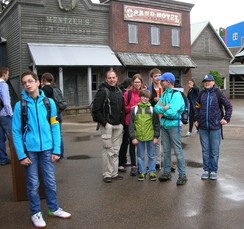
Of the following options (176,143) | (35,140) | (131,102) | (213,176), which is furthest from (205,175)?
(35,140)

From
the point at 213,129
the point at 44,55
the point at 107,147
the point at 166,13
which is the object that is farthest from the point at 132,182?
the point at 166,13

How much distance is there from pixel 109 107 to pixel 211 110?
172 cm

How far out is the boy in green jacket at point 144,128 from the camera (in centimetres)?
589

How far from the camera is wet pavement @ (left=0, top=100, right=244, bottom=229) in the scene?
4.14 meters

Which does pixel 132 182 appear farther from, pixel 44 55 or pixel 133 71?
pixel 133 71

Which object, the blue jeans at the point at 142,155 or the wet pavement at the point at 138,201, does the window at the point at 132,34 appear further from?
the blue jeans at the point at 142,155

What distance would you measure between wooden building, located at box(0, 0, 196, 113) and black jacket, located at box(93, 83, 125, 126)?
1365 cm

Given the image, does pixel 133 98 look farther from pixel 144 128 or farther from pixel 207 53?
pixel 207 53

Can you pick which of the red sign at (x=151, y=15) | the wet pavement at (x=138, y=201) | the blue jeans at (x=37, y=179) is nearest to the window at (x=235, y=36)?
the red sign at (x=151, y=15)

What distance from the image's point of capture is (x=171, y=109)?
18.3 ft

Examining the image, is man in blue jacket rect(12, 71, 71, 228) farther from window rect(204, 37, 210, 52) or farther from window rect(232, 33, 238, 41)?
window rect(232, 33, 238, 41)

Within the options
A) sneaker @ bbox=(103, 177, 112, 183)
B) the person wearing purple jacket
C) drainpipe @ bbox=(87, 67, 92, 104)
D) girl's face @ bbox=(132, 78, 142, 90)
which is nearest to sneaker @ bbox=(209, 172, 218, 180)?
the person wearing purple jacket

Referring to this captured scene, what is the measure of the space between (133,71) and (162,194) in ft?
64.7

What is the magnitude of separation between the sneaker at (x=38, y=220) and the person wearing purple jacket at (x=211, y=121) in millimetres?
2948
